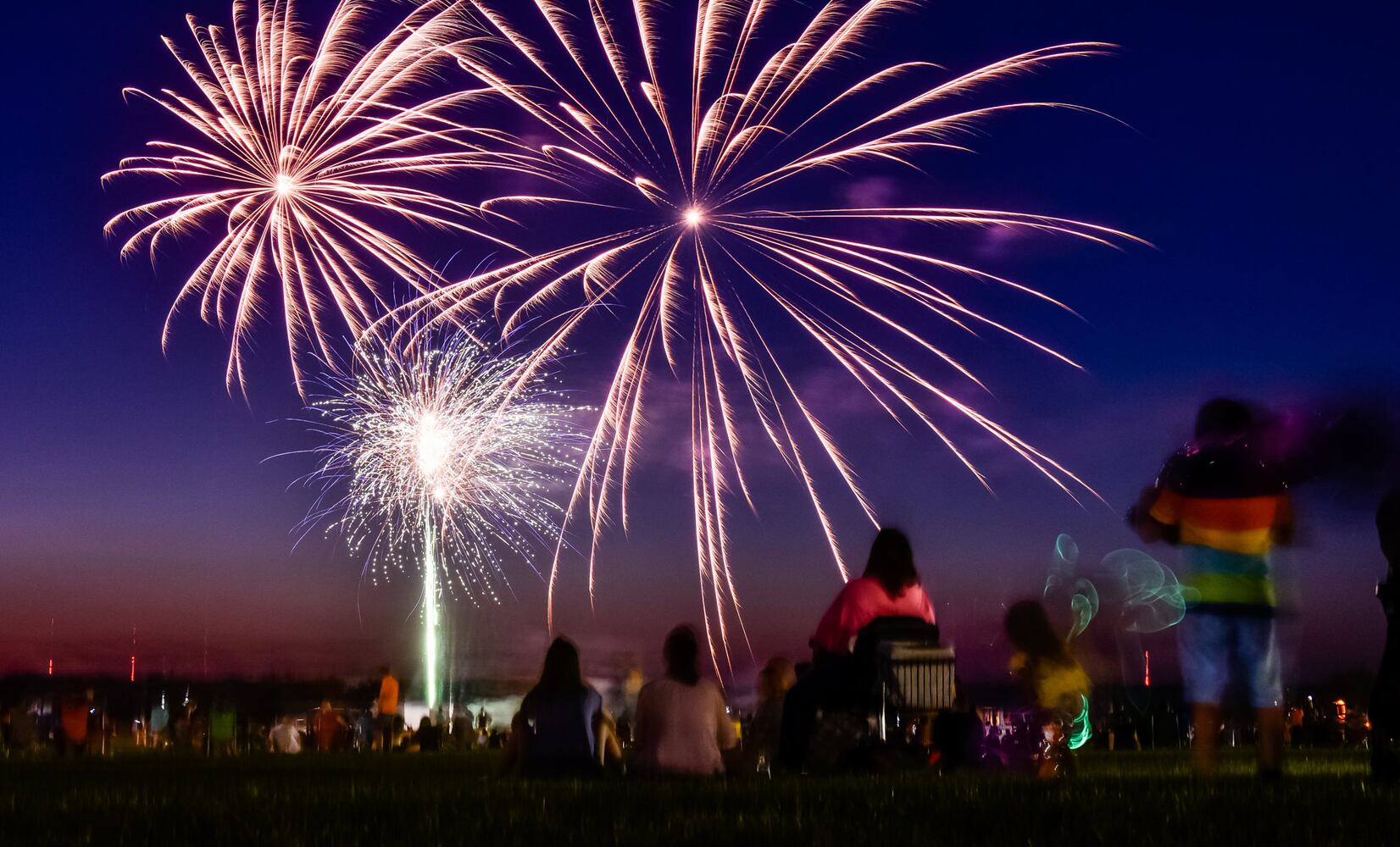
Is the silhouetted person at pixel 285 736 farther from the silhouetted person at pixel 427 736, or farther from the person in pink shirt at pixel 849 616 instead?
the person in pink shirt at pixel 849 616

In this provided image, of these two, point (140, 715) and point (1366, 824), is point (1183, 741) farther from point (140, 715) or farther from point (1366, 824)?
point (140, 715)

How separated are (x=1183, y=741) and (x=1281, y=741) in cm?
1142

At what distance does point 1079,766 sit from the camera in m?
10.6

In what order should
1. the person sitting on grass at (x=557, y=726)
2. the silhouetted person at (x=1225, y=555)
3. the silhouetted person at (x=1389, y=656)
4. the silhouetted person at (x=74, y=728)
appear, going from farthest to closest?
the silhouetted person at (x=74, y=728)
the person sitting on grass at (x=557, y=726)
the silhouetted person at (x=1225, y=555)
the silhouetted person at (x=1389, y=656)

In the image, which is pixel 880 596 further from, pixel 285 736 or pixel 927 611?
pixel 285 736

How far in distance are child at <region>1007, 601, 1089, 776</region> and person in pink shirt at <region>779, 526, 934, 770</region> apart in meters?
1.66

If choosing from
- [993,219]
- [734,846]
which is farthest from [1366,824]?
[993,219]

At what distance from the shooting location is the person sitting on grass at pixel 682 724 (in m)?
8.73

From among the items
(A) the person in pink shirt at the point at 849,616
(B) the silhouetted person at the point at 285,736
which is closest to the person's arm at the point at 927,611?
(A) the person in pink shirt at the point at 849,616

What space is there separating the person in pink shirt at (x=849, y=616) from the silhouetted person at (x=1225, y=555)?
5.57 ft

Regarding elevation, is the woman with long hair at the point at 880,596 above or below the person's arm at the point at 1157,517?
below

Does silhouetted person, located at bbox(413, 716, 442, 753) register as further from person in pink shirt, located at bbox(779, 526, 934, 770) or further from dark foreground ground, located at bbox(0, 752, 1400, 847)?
dark foreground ground, located at bbox(0, 752, 1400, 847)

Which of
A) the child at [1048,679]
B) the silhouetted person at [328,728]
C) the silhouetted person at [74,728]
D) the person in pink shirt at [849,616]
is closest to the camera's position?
the person in pink shirt at [849,616]

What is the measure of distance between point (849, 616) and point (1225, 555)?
2360mm
